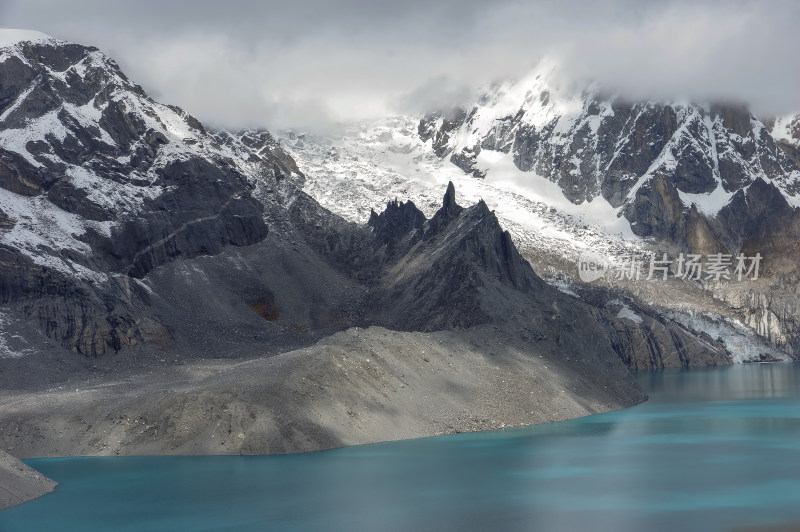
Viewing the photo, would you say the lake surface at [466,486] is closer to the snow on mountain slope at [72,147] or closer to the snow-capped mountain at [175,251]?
the snow-capped mountain at [175,251]

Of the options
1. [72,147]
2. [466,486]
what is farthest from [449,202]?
[466,486]

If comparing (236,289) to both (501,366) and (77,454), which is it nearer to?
(501,366)

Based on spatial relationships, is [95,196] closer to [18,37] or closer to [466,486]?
[18,37]

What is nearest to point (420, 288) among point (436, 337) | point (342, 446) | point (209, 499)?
point (436, 337)

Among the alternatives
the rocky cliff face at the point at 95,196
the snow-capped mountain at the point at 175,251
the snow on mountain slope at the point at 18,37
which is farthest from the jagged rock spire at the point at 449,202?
the snow on mountain slope at the point at 18,37

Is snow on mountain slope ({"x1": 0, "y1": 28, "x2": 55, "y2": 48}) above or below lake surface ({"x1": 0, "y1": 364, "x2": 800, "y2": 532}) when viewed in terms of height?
above

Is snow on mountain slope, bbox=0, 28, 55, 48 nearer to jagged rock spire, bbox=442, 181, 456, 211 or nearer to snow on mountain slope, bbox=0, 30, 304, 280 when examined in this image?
snow on mountain slope, bbox=0, 30, 304, 280

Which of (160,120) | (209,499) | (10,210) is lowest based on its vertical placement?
(209,499)

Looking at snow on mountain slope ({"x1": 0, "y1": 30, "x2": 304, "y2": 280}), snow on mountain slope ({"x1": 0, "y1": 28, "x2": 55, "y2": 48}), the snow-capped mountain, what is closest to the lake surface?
the snow-capped mountain
